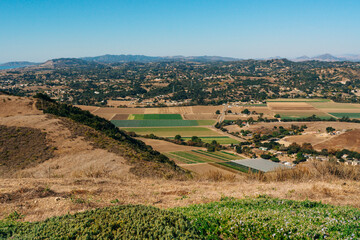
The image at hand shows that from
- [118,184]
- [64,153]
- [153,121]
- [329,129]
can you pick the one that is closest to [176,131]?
[153,121]

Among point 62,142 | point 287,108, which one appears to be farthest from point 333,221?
point 287,108

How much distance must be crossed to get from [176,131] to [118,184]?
6475 cm

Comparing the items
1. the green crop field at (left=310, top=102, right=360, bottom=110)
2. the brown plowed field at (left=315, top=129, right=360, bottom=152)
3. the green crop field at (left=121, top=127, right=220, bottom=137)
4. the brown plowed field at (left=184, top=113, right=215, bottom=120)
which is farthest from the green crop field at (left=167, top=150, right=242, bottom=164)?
the green crop field at (left=310, top=102, right=360, bottom=110)

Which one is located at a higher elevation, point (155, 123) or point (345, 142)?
point (345, 142)

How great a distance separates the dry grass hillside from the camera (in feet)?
36.7

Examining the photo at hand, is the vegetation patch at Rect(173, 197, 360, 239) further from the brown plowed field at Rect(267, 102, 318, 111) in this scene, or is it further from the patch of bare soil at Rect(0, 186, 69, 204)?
the brown plowed field at Rect(267, 102, 318, 111)

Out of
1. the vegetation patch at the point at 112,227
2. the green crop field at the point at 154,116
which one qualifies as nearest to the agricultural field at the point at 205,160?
the vegetation patch at the point at 112,227

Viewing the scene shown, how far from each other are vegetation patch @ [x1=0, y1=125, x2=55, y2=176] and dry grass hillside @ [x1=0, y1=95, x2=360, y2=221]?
11cm

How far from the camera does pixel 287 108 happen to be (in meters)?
115

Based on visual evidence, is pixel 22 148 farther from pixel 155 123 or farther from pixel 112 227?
pixel 155 123

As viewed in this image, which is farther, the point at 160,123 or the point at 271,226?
the point at 160,123

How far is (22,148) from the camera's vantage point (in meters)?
27.6

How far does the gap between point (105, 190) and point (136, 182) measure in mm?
2763

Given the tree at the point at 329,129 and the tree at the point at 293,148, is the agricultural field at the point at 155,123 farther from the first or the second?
the tree at the point at 329,129
